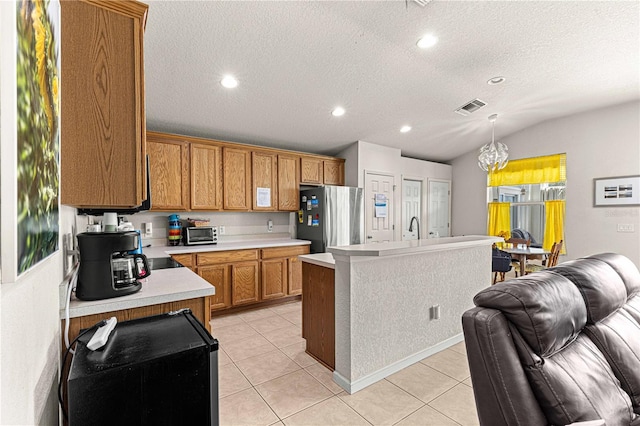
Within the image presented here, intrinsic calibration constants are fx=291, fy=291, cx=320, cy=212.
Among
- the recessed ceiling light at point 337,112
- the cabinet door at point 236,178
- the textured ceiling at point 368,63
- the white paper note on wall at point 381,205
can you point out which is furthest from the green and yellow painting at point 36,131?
the white paper note on wall at point 381,205

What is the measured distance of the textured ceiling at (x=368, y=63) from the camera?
2.41 m

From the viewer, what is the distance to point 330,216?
432cm

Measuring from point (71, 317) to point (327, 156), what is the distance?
4342mm

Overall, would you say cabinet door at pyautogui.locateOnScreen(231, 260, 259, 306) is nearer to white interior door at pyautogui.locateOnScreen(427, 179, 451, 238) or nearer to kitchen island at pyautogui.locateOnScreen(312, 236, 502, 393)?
kitchen island at pyautogui.locateOnScreen(312, 236, 502, 393)

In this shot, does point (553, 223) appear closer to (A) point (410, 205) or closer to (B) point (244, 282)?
(A) point (410, 205)

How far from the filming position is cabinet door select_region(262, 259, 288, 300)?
3930 millimetres

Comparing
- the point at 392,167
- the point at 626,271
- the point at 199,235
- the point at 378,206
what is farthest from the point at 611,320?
the point at 392,167

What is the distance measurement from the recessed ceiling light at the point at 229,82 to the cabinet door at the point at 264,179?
1170mm

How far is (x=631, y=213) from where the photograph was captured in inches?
174

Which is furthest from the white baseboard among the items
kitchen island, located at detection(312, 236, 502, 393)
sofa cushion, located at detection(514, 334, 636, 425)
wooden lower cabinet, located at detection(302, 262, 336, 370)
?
sofa cushion, located at detection(514, 334, 636, 425)

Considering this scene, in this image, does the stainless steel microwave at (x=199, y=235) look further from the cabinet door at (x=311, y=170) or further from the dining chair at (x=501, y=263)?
the dining chair at (x=501, y=263)

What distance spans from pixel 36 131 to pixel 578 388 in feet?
5.78

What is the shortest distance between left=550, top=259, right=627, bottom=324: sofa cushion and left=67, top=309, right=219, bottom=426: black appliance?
1.55m

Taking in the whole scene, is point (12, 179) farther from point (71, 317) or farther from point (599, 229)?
point (599, 229)
